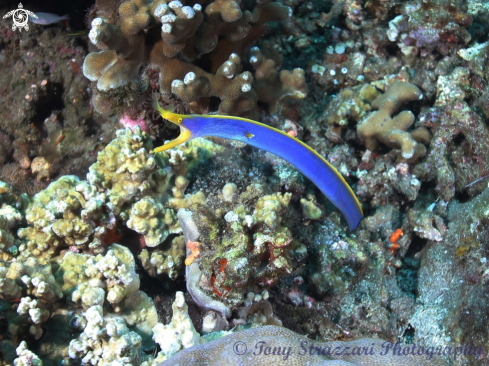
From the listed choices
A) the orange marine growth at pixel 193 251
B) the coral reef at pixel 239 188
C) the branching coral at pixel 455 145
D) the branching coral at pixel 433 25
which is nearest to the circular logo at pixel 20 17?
the coral reef at pixel 239 188

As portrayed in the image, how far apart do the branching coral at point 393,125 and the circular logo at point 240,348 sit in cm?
284

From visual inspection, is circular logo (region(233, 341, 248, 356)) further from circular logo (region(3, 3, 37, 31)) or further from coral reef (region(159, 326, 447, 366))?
circular logo (region(3, 3, 37, 31))

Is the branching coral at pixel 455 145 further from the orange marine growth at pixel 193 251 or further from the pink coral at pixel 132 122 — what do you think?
the pink coral at pixel 132 122

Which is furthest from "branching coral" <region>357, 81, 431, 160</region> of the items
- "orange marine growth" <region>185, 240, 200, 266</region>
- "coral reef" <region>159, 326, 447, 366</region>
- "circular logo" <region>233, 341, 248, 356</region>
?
"circular logo" <region>233, 341, 248, 356</region>

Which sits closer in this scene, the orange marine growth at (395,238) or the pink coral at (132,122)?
the pink coral at (132,122)

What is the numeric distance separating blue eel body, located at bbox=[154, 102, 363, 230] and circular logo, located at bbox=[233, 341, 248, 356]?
4.68 ft

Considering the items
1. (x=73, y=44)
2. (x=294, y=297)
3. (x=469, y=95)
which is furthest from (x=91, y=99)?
(x=469, y=95)

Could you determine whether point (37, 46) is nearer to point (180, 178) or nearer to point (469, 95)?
point (180, 178)

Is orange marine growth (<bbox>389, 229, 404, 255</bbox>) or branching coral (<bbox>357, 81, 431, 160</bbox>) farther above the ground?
branching coral (<bbox>357, 81, 431, 160</bbox>)

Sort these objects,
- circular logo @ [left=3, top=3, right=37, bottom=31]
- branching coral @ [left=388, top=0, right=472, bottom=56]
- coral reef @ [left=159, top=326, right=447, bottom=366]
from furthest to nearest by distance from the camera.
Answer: circular logo @ [left=3, top=3, right=37, bottom=31] → branching coral @ [left=388, top=0, right=472, bottom=56] → coral reef @ [left=159, top=326, right=447, bottom=366]

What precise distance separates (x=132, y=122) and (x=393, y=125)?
3.05m

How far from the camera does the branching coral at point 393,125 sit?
3.97 m

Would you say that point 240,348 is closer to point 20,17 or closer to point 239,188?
point 239,188

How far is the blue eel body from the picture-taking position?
2.59 metres
